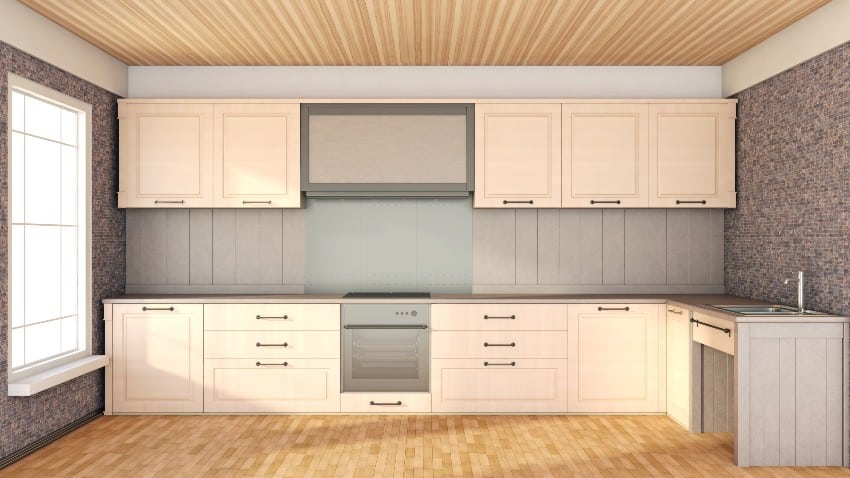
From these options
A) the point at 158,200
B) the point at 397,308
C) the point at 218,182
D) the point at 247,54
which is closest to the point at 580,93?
the point at 397,308

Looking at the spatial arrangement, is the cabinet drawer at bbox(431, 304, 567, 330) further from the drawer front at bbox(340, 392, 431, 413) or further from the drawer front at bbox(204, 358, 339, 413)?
the drawer front at bbox(204, 358, 339, 413)

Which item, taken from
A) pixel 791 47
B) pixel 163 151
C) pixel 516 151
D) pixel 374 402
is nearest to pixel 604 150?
pixel 516 151

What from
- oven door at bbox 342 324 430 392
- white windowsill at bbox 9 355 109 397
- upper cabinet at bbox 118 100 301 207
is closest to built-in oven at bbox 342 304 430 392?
oven door at bbox 342 324 430 392

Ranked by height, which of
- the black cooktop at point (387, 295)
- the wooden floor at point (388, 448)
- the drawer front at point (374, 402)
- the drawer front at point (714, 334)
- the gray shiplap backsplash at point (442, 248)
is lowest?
the wooden floor at point (388, 448)

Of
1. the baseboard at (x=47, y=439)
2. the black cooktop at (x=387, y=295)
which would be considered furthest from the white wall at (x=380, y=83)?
the baseboard at (x=47, y=439)

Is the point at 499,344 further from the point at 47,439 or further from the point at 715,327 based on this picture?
the point at 47,439

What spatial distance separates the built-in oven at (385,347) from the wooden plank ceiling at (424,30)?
186 cm

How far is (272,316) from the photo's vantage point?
449 centimetres

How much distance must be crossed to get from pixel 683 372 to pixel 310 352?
8.43ft

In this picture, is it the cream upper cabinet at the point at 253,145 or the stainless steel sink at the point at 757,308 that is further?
the cream upper cabinet at the point at 253,145

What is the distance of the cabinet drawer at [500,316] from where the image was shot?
14.7 ft

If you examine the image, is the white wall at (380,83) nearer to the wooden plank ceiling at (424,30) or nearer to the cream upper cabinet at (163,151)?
the wooden plank ceiling at (424,30)

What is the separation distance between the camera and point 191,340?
14.7 ft

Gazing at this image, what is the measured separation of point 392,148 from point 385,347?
1458 mm
